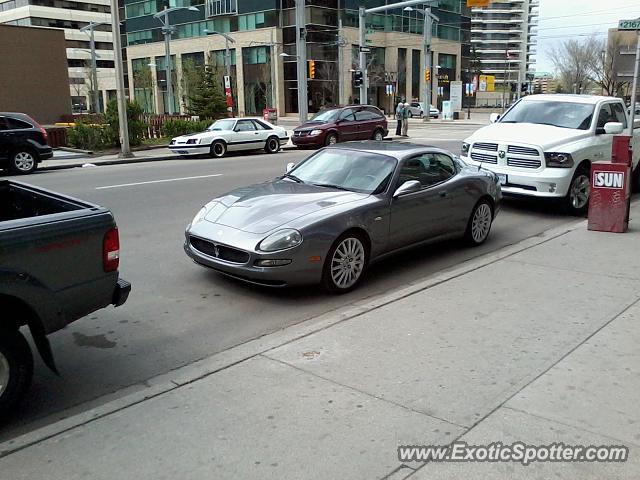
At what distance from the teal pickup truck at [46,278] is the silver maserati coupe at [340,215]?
6.77 ft

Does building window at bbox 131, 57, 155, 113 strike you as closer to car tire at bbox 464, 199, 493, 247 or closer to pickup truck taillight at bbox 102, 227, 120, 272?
car tire at bbox 464, 199, 493, 247

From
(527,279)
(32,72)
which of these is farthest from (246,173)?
(32,72)

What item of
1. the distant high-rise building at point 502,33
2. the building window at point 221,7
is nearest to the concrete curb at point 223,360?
the building window at point 221,7

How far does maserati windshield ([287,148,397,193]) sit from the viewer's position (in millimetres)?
7137

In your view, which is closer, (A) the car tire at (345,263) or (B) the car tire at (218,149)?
(A) the car tire at (345,263)

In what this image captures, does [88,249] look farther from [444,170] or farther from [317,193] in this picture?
[444,170]

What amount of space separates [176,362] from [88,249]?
123 cm

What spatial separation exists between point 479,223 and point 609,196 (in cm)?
195

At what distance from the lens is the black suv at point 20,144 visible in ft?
56.4

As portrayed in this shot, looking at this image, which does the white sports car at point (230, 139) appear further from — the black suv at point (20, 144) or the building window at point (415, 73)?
the building window at point (415, 73)

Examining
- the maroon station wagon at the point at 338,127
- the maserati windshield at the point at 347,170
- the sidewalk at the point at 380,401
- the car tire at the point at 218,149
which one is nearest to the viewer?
the sidewalk at the point at 380,401

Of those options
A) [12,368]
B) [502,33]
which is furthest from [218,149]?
[502,33]

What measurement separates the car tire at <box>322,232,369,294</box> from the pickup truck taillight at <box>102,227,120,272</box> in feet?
8.17

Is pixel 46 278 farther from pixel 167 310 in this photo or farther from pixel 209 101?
pixel 209 101
